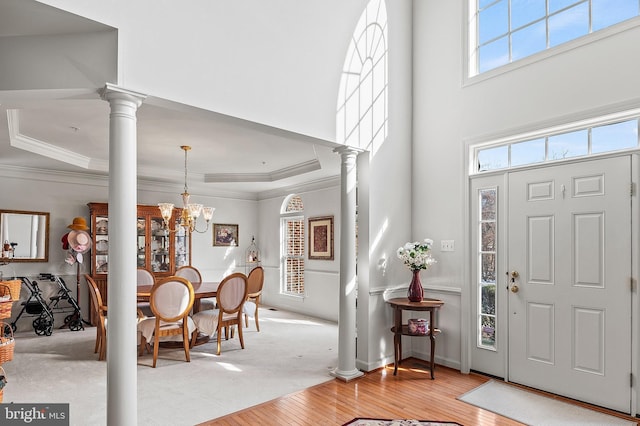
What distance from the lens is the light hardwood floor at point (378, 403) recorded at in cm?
305

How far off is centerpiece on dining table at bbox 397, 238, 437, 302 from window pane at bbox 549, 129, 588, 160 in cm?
138

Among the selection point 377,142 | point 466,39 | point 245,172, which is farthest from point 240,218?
point 466,39

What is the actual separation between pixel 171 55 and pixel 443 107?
291 centimetres

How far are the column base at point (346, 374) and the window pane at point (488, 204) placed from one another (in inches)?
78.2

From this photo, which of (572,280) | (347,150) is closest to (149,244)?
(347,150)

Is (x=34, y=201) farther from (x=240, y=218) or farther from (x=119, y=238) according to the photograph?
(x=119, y=238)

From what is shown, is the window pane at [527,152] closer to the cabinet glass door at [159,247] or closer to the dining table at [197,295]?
the dining table at [197,295]

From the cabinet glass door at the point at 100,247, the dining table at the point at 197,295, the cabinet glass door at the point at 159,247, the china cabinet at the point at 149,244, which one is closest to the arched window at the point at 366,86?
the dining table at the point at 197,295

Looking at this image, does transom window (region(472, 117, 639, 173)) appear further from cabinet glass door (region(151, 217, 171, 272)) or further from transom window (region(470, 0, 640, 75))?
cabinet glass door (region(151, 217, 171, 272))

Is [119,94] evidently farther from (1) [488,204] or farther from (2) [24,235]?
(2) [24,235]

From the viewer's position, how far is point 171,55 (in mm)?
2680

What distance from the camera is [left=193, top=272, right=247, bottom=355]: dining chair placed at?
16.1ft

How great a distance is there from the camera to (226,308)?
4957 millimetres

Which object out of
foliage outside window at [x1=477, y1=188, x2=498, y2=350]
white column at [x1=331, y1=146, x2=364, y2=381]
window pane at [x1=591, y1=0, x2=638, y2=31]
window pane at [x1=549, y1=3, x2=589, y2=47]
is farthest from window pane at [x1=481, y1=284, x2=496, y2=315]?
window pane at [x1=591, y1=0, x2=638, y2=31]
